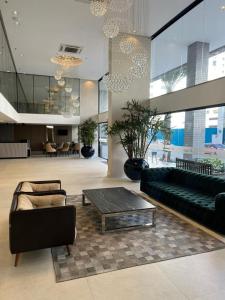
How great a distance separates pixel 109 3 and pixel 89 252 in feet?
12.8

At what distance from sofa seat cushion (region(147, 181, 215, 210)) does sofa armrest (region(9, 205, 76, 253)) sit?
7.77ft

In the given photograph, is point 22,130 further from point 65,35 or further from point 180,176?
point 180,176

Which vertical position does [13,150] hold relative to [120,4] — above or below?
below

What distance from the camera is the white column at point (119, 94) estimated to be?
7.83m

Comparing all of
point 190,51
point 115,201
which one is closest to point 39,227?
point 115,201

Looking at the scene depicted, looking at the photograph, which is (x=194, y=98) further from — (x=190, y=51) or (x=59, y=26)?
(x=59, y=26)

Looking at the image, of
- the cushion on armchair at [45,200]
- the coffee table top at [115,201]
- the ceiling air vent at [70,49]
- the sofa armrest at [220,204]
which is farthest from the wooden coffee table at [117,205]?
the ceiling air vent at [70,49]

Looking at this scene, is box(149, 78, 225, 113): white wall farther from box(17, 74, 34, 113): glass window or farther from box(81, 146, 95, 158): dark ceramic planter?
box(17, 74, 34, 113): glass window

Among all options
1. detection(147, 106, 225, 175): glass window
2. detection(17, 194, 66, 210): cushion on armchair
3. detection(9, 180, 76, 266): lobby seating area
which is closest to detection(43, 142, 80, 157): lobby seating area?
detection(147, 106, 225, 175): glass window

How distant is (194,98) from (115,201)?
3.75 m

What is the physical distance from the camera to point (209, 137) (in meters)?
5.88

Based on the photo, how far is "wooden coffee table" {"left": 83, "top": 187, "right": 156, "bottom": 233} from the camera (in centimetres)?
358

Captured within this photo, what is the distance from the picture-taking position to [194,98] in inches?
237

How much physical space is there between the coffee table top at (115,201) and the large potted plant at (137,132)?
244cm
